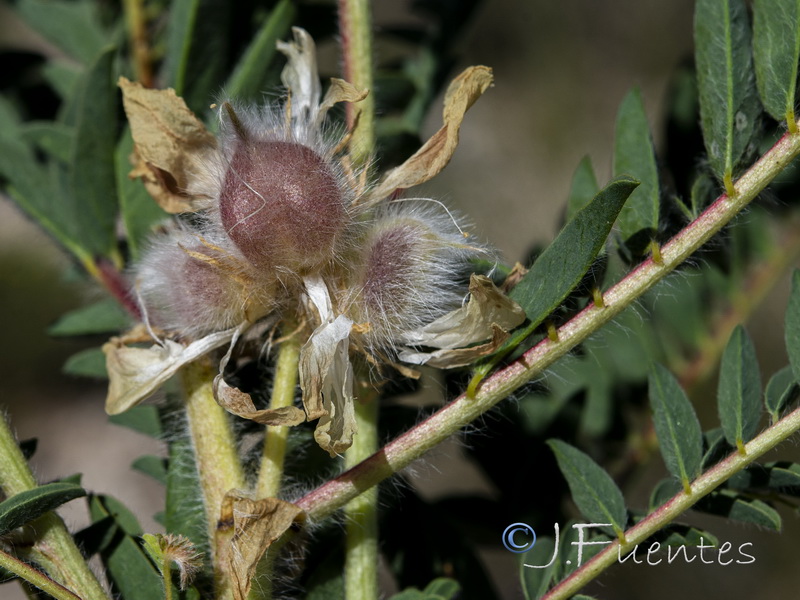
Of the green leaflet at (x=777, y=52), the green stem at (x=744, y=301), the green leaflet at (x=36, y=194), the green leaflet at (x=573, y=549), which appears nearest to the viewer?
the green leaflet at (x=777, y=52)

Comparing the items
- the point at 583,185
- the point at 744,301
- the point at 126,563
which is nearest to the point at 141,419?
the point at 126,563

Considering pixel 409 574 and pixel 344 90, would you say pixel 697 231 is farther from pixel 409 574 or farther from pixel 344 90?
pixel 409 574

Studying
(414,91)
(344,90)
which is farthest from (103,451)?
(344,90)

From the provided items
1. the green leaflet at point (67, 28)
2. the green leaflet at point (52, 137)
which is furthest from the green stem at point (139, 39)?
the green leaflet at point (52, 137)

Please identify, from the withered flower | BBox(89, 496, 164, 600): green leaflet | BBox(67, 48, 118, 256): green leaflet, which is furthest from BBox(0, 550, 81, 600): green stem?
BBox(67, 48, 118, 256): green leaflet

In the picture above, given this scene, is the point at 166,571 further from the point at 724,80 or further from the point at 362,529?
the point at 724,80

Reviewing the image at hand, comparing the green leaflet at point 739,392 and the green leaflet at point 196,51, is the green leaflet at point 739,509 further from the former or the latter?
the green leaflet at point 196,51

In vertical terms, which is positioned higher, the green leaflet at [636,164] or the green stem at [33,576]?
the green leaflet at [636,164]
